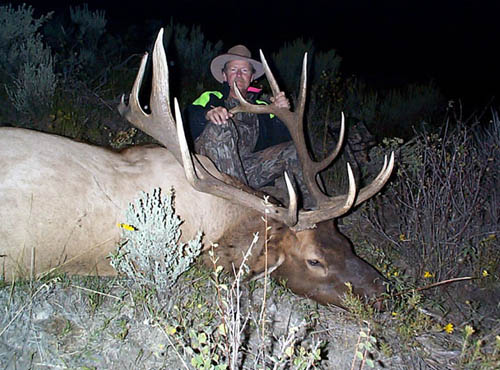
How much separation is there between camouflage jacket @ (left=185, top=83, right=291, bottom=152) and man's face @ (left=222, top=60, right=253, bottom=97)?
85 millimetres

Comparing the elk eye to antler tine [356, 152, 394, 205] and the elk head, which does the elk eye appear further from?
antler tine [356, 152, 394, 205]

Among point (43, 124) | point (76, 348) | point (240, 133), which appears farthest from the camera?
point (43, 124)

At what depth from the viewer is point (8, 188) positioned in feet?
7.50

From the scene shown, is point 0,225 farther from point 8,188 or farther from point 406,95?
point 406,95

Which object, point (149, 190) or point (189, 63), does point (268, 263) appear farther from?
point (189, 63)

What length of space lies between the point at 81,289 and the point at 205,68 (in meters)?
6.19

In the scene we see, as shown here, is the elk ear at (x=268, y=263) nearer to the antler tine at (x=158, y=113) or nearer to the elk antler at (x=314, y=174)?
the elk antler at (x=314, y=174)

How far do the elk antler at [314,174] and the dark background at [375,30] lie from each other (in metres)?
8.55

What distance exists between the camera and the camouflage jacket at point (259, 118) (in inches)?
160

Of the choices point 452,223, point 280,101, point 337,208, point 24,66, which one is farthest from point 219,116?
point 24,66

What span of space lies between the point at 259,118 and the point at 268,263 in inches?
73.1

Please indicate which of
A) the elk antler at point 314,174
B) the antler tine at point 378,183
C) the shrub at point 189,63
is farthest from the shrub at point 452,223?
the shrub at point 189,63

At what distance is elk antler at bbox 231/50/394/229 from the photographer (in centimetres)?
256

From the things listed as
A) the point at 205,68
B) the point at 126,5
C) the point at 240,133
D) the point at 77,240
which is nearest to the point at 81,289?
the point at 77,240
